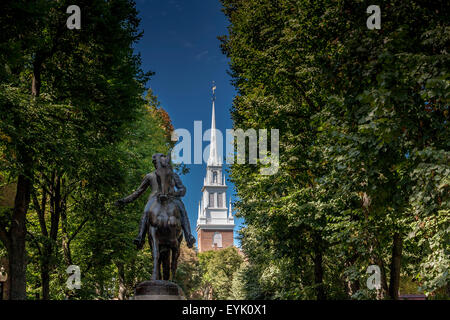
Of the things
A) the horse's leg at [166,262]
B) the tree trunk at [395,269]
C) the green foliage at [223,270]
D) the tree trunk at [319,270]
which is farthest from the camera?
the green foliage at [223,270]

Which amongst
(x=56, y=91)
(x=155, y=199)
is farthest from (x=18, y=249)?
(x=155, y=199)

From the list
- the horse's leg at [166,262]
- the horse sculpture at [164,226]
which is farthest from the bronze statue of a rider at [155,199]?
the horse's leg at [166,262]

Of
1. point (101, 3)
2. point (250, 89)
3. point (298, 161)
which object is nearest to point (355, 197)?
point (298, 161)

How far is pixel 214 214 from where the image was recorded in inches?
5408

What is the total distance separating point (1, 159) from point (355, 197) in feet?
34.8

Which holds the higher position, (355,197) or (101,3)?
(101,3)

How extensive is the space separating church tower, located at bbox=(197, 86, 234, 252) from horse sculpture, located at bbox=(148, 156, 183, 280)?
405 feet

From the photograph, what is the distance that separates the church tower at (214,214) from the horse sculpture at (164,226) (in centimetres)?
12358

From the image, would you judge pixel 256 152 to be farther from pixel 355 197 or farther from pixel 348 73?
pixel 348 73

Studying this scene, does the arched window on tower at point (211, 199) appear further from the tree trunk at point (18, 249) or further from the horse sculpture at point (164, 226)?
the horse sculpture at point (164, 226)

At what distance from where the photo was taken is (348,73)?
33.2ft

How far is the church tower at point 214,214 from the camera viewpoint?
444 ft

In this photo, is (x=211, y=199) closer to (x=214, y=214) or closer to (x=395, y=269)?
(x=214, y=214)

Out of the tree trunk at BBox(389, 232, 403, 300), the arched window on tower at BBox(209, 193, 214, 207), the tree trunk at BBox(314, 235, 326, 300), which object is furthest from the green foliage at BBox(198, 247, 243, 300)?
the tree trunk at BBox(389, 232, 403, 300)
